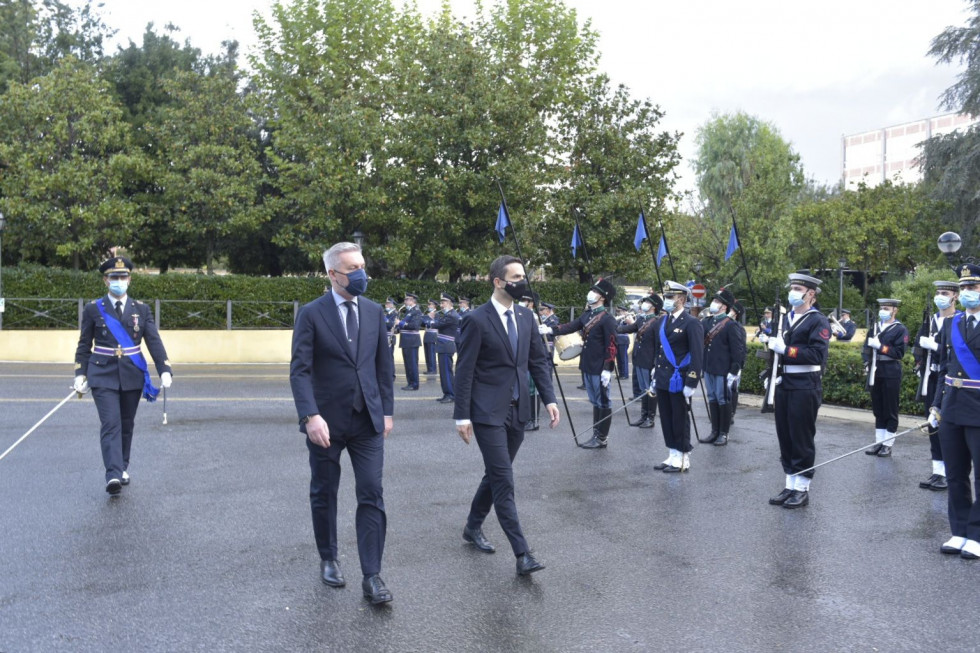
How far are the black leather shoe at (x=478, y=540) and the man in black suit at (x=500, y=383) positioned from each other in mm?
10

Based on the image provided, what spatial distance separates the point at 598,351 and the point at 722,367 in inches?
63.7

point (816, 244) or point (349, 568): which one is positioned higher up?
point (816, 244)

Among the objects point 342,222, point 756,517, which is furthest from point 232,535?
point 342,222

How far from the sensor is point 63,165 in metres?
24.3

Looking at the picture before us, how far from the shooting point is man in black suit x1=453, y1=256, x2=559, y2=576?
18.3ft

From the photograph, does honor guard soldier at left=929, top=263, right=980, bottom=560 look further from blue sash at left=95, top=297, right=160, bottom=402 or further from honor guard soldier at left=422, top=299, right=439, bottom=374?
honor guard soldier at left=422, top=299, right=439, bottom=374

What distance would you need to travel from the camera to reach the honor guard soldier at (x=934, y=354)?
27.1 ft

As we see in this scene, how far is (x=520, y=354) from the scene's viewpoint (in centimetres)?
586

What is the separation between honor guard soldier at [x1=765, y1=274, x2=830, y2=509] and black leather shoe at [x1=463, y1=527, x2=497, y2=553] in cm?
277

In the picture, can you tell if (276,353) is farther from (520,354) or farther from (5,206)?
(520,354)

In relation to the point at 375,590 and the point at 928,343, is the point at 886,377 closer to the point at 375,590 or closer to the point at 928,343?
the point at 928,343

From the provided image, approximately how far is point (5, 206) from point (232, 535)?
21.6 m

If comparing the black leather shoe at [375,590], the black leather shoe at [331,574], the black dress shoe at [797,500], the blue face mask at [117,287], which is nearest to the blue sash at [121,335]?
the blue face mask at [117,287]

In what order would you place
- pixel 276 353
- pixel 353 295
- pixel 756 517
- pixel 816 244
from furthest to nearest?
pixel 816 244, pixel 276 353, pixel 756 517, pixel 353 295
